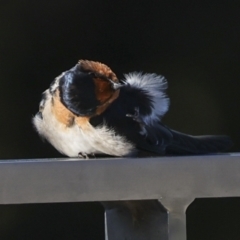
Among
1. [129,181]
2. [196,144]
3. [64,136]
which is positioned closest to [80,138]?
[64,136]

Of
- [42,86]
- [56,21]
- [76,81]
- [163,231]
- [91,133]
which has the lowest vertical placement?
[163,231]

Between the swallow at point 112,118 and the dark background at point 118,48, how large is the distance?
0.43m

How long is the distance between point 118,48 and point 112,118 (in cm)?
58

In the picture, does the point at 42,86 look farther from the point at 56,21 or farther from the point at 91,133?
the point at 91,133

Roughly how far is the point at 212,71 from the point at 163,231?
1059mm

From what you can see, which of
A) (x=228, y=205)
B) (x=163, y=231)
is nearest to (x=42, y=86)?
(x=228, y=205)

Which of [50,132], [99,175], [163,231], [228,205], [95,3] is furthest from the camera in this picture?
[228,205]

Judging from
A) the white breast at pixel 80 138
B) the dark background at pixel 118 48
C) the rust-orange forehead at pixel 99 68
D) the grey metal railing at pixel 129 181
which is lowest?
the grey metal railing at pixel 129 181

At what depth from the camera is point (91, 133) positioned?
5.16ft

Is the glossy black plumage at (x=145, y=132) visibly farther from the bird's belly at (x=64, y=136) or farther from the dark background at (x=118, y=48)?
the dark background at (x=118, y=48)

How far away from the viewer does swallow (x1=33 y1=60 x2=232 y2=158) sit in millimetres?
1571

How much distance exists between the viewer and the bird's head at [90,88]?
1593mm

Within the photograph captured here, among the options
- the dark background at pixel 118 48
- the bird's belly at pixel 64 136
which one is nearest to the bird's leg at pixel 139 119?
the bird's belly at pixel 64 136

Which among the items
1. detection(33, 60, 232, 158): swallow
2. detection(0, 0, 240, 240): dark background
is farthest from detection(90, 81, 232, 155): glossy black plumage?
detection(0, 0, 240, 240): dark background
